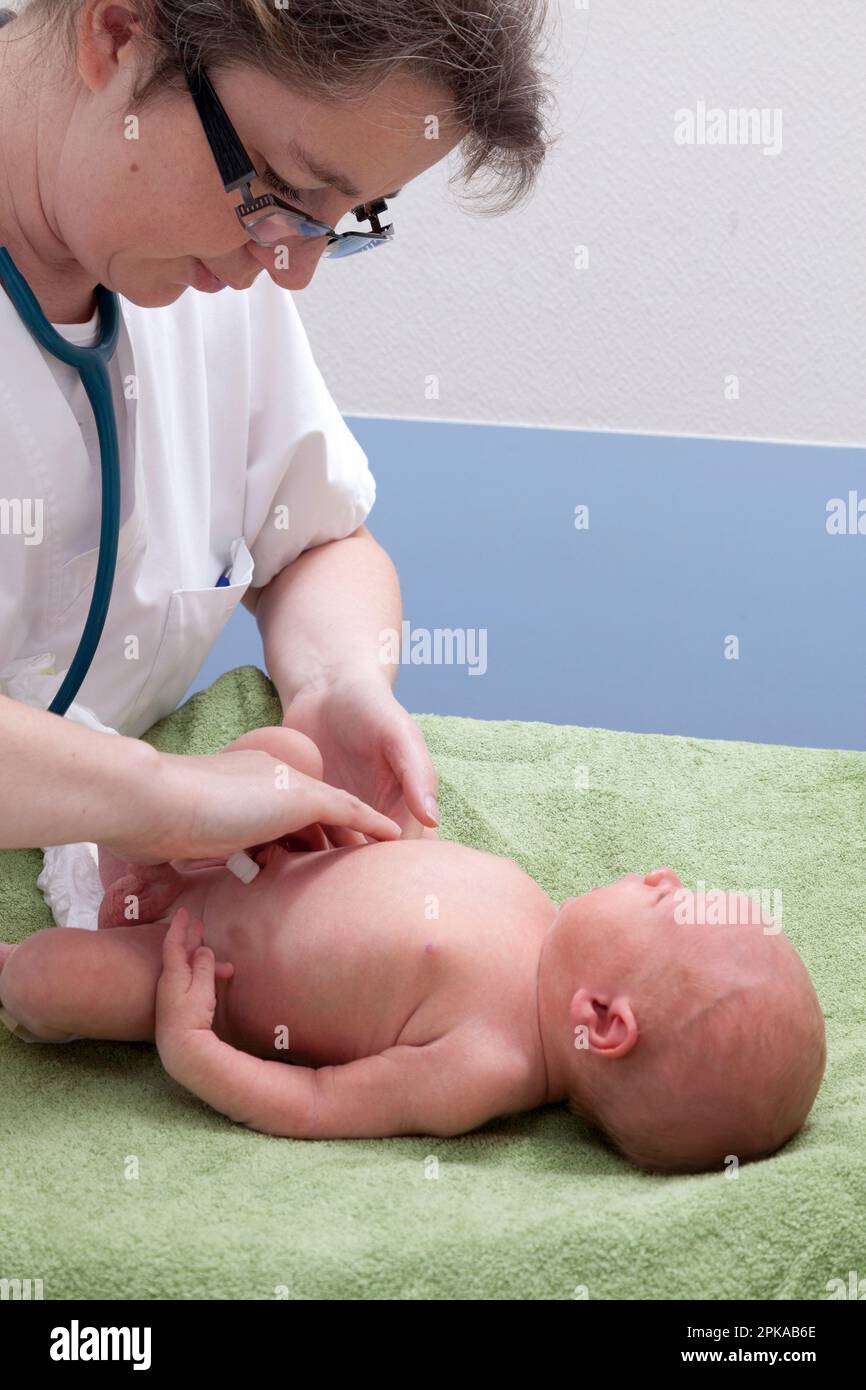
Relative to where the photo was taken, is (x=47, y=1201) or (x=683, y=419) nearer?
(x=47, y=1201)

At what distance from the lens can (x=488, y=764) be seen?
1802 millimetres

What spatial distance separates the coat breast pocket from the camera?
160 centimetres

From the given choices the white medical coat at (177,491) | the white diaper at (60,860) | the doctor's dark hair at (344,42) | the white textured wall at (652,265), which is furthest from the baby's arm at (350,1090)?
the white textured wall at (652,265)

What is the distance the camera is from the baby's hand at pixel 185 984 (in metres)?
1.21

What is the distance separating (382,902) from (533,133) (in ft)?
2.35

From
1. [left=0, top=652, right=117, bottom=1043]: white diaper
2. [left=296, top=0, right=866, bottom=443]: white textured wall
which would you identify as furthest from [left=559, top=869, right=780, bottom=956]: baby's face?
[left=296, top=0, right=866, bottom=443]: white textured wall

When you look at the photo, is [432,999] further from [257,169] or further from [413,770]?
[257,169]

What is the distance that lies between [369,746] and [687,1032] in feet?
1.53

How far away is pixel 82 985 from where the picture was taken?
1.24m

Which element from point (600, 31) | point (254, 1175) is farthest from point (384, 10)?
point (600, 31)

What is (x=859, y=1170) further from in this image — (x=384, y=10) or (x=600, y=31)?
(x=600, y=31)

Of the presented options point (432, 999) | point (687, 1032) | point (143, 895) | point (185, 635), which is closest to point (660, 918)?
point (687, 1032)
